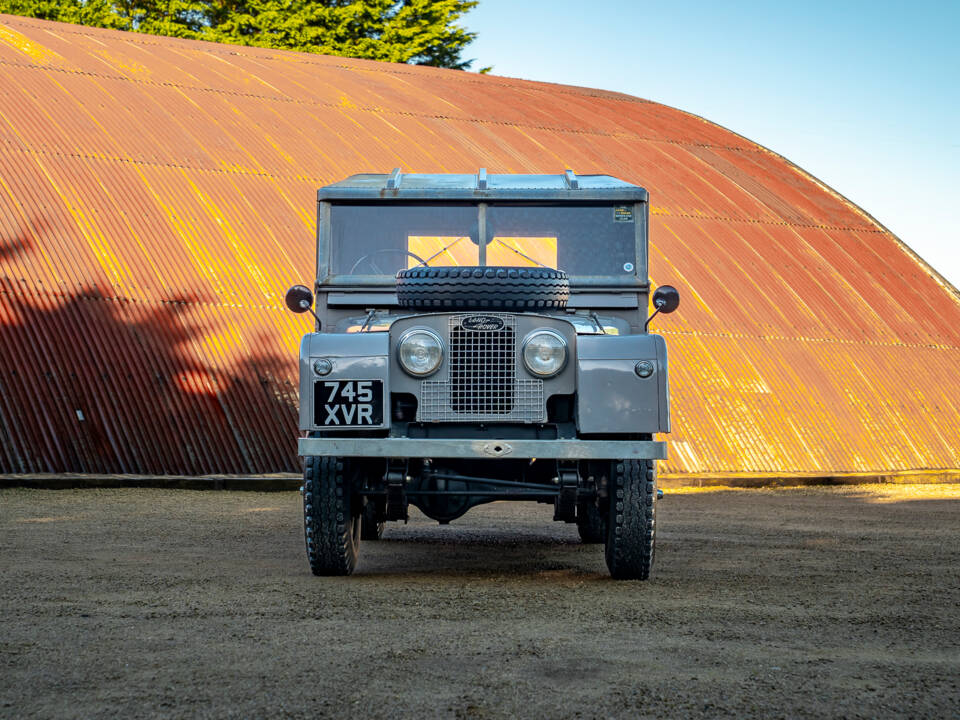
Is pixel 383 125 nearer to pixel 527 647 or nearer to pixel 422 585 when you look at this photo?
pixel 422 585

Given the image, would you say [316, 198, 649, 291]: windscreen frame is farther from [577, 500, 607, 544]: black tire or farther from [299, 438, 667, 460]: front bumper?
[577, 500, 607, 544]: black tire

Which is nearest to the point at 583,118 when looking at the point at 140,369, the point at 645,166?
the point at 645,166

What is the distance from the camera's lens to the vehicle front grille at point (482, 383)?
7.37 metres

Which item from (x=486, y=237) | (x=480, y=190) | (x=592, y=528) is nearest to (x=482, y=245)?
(x=486, y=237)

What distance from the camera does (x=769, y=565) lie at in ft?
29.6

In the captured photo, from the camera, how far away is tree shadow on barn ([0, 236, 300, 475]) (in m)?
16.2

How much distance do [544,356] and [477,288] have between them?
60cm

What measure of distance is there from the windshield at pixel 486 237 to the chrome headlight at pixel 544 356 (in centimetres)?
117

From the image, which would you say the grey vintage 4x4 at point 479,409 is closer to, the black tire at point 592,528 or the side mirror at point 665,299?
the side mirror at point 665,299

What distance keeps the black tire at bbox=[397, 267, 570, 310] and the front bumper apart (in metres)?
0.90

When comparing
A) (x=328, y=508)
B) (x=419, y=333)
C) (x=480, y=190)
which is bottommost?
(x=328, y=508)

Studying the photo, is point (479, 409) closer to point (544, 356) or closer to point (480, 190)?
point (544, 356)

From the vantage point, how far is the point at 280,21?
4766cm

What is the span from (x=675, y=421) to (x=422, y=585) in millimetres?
12454
